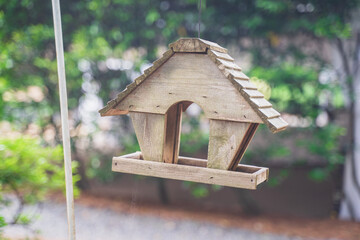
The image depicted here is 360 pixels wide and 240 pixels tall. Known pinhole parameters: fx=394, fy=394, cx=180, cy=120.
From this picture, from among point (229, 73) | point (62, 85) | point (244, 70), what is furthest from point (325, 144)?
point (62, 85)

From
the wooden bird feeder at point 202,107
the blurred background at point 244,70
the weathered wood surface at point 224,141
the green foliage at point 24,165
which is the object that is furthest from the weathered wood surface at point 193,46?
the blurred background at point 244,70

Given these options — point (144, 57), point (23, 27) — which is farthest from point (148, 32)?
point (23, 27)

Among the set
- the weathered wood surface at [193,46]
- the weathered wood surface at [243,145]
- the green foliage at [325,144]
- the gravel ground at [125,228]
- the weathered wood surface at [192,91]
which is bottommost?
the gravel ground at [125,228]

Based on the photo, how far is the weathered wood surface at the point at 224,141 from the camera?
67.3 inches

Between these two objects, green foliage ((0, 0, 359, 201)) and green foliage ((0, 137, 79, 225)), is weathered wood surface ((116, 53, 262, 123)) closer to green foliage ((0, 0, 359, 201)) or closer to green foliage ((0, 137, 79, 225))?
green foliage ((0, 137, 79, 225))

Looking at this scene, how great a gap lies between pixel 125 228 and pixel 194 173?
3916mm

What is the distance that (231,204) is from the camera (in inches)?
252

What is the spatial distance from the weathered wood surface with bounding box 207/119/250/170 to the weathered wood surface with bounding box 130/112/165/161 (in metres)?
0.25

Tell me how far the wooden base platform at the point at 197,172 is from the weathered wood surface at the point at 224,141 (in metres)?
0.05

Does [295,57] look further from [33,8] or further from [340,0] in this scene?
[33,8]

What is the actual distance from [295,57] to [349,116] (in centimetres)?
124

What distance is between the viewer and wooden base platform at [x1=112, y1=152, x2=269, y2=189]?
1.66 metres

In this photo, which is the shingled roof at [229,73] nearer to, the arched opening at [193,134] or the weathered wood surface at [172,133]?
the weathered wood surface at [172,133]

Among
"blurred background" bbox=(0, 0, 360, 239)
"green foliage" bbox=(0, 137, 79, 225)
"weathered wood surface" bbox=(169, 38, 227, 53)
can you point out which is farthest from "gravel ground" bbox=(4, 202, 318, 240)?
"weathered wood surface" bbox=(169, 38, 227, 53)
